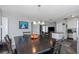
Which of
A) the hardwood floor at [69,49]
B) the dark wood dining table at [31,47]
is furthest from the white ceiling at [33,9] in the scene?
the hardwood floor at [69,49]

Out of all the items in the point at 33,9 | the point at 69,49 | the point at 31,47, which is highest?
the point at 33,9

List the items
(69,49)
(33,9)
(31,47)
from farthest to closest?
(69,49) < (33,9) < (31,47)

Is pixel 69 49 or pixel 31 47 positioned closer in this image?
pixel 31 47

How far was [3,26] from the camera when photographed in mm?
3402

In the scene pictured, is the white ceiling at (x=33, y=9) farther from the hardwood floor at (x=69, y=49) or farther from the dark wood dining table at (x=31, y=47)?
the hardwood floor at (x=69, y=49)

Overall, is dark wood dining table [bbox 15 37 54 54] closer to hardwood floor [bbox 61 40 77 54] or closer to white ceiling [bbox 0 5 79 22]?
white ceiling [bbox 0 5 79 22]

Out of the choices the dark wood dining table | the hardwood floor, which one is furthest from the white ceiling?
the hardwood floor

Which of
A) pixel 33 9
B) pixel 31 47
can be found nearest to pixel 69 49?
pixel 33 9

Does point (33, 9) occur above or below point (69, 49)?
above

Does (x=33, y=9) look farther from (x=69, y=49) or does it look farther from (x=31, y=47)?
(x=69, y=49)

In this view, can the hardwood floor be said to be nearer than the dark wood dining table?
No

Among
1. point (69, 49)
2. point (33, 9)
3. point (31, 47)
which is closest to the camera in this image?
point (31, 47)
